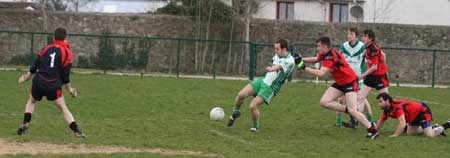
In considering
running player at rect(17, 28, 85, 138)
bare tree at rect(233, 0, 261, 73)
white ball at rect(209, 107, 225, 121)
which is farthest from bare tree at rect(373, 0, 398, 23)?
running player at rect(17, 28, 85, 138)

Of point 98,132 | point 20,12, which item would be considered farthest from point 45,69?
point 20,12

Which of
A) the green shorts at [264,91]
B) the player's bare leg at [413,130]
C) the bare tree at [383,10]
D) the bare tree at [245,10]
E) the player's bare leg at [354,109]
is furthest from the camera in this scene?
the bare tree at [383,10]

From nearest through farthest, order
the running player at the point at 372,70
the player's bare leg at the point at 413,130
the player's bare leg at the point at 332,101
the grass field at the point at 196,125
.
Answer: the grass field at the point at 196,125 → the player's bare leg at the point at 332,101 → the player's bare leg at the point at 413,130 → the running player at the point at 372,70

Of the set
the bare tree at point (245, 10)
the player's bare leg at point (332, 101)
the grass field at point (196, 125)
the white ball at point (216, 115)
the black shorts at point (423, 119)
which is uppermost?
the bare tree at point (245, 10)

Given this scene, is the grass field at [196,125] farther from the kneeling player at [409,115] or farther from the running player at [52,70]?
the running player at [52,70]

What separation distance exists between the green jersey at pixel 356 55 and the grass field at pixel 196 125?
1.16 metres

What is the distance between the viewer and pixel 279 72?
13.6m

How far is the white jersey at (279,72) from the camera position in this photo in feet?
44.3

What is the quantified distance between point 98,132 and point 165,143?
1.76 metres

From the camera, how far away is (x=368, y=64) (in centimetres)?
1423

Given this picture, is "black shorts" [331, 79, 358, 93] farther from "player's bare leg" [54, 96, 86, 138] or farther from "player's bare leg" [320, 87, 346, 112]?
"player's bare leg" [54, 96, 86, 138]

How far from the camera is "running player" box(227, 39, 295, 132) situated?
13484 millimetres

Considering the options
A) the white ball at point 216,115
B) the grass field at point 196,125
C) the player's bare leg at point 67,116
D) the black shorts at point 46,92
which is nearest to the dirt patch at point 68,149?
the grass field at point 196,125

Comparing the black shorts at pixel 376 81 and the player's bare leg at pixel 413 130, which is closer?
the player's bare leg at pixel 413 130
